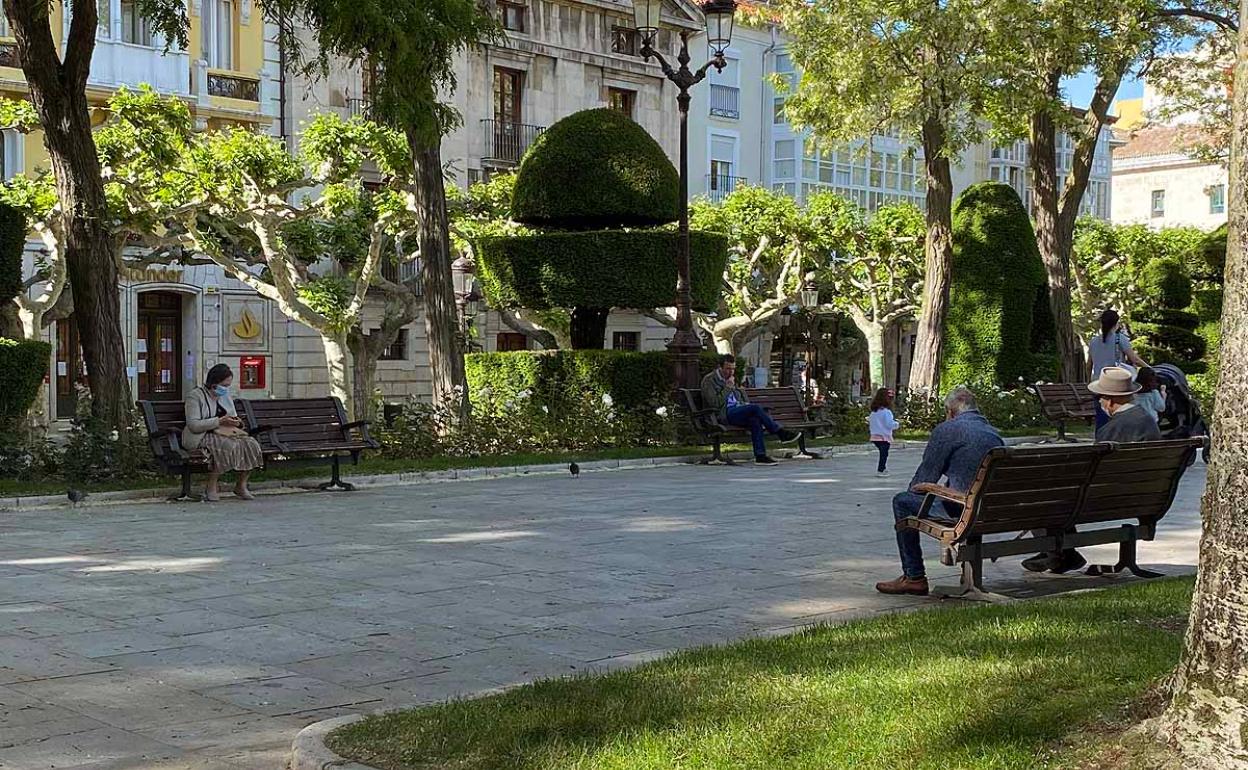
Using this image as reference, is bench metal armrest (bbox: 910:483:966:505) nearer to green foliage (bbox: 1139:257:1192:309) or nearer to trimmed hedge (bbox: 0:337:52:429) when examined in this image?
trimmed hedge (bbox: 0:337:52:429)

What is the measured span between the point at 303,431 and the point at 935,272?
42.6 feet

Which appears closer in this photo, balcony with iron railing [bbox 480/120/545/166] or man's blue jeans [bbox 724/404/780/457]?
man's blue jeans [bbox 724/404/780/457]

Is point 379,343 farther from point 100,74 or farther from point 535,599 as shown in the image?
point 535,599

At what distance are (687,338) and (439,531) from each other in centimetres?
915

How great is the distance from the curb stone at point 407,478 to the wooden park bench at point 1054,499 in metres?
7.84

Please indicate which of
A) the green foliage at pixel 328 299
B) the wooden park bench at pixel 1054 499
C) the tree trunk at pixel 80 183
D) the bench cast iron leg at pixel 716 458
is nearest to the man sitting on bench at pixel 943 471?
the wooden park bench at pixel 1054 499

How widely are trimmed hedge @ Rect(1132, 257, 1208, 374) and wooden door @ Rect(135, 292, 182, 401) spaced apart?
21642 mm

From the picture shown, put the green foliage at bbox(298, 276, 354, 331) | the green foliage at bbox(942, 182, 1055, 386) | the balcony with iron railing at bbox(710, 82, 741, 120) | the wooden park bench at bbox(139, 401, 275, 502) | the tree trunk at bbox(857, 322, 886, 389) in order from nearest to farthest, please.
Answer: the wooden park bench at bbox(139, 401, 275, 502)
the green foliage at bbox(942, 182, 1055, 386)
the green foliage at bbox(298, 276, 354, 331)
the tree trunk at bbox(857, 322, 886, 389)
the balcony with iron railing at bbox(710, 82, 741, 120)

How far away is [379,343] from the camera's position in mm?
33156

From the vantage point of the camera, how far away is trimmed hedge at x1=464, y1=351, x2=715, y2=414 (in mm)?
20859

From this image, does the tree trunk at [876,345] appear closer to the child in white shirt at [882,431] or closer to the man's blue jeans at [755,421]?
the man's blue jeans at [755,421]

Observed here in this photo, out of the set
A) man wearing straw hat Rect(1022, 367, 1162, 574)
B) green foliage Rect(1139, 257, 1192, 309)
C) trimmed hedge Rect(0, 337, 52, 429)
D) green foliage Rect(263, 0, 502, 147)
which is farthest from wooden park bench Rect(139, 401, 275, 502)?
green foliage Rect(1139, 257, 1192, 309)

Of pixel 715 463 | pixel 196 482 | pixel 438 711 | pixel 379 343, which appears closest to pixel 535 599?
pixel 438 711

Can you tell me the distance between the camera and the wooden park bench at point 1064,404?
22891mm
